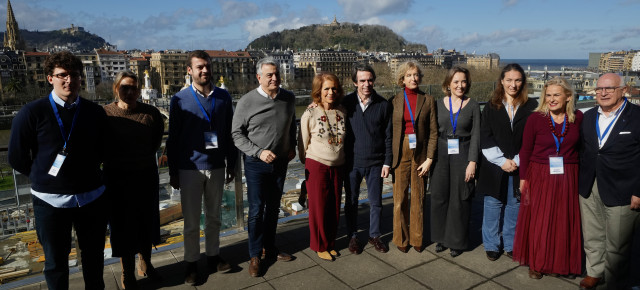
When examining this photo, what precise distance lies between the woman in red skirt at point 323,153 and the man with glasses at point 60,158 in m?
1.45

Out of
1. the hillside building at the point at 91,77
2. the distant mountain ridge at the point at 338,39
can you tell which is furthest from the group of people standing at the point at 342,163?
the distant mountain ridge at the point at 338,39

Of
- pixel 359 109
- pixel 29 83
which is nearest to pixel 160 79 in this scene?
pixel 29 83

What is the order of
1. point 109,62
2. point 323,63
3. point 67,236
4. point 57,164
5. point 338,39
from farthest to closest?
point 338,39, point 323,63, point 109,62, point 67,236, point 57,164

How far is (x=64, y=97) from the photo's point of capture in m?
2.24

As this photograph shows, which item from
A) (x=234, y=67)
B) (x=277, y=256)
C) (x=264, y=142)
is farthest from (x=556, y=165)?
(x=234, y=67)

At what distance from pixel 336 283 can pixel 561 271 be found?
161 cm

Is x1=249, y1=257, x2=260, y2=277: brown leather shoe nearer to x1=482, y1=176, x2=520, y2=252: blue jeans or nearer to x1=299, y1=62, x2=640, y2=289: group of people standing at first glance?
x1=299, y1=62, x2=640, y2=289: group of people standing

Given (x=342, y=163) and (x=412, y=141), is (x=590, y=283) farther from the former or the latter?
(x=342, y=163)

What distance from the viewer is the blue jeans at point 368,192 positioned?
10.6 ft

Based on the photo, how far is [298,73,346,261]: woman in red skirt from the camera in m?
3.04

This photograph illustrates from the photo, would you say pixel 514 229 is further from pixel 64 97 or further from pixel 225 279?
pixel 64 97

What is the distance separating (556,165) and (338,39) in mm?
174552

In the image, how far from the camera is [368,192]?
3346mm

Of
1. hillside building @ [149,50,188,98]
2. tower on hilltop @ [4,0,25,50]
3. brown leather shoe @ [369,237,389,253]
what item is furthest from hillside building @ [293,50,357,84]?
brown leather shoe @ [369,237,389,253]
